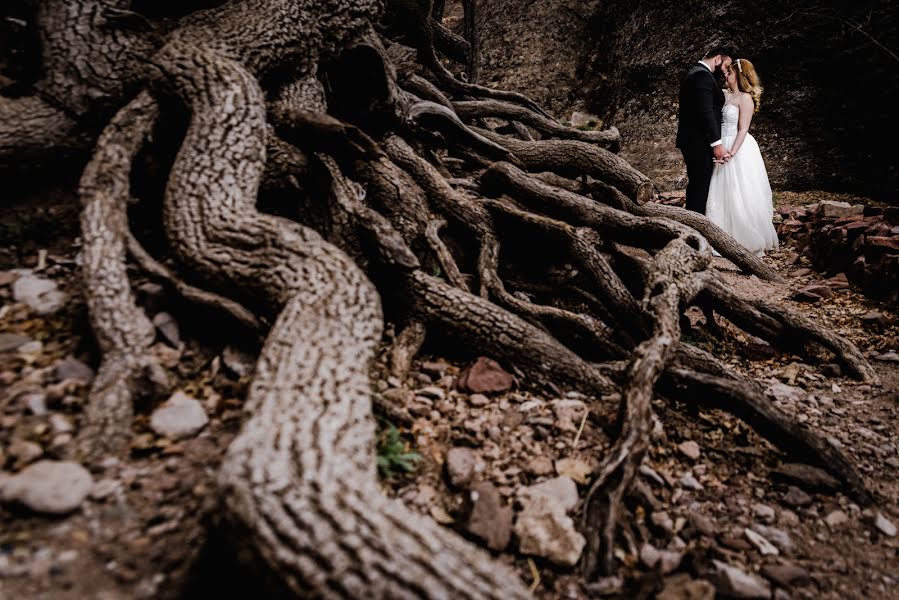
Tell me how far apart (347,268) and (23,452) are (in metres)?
1.45

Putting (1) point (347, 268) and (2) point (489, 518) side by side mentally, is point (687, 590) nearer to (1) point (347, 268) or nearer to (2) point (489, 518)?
(2) point (489, 518)

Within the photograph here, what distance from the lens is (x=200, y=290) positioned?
7.85 feet

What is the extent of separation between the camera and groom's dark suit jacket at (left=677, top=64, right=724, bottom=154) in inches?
203

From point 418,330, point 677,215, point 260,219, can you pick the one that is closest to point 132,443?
point 260,219

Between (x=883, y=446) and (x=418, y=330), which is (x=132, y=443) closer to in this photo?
(x=418, y=330)

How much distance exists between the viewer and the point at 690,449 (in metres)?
2.44

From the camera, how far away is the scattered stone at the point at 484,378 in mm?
2652

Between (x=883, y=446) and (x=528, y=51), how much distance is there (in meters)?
11.0

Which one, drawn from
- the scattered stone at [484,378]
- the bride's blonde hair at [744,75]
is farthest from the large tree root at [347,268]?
the bride's blonde hair at [744,75]

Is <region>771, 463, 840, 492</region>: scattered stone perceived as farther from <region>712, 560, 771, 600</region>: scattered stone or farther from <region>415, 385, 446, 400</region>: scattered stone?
<region>415, 385, 446, 400</region>: scattered stone

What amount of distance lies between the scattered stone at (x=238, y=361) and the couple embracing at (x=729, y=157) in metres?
5.79

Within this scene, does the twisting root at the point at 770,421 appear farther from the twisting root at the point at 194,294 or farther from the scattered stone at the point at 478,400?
the twisting root at the point at 194,294

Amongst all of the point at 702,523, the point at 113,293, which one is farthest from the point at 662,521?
the point at 113,293

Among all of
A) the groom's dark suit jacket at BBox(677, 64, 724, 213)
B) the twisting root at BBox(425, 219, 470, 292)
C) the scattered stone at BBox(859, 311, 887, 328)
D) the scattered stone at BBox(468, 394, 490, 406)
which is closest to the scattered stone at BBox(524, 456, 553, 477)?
the scattered stone at BBox(468, 394, 490, 406)
